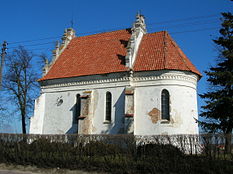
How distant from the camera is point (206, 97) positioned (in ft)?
60.1

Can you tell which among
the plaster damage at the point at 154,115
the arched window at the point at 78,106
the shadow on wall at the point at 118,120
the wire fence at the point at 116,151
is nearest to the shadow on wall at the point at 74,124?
the arched window at the point at 78,106

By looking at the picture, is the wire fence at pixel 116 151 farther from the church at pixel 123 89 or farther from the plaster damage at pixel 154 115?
the plaster damage at pixel 154 115

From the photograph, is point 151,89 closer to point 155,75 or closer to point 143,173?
point 155,75

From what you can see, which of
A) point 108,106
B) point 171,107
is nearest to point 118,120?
point 108,106

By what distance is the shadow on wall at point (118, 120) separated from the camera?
77.3 ft

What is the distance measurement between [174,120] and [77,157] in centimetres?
1059

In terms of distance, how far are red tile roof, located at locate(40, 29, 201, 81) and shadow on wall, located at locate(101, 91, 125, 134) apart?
9.79 feet

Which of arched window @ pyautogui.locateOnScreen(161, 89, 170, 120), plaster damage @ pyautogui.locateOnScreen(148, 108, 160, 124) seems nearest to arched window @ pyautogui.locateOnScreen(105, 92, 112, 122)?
plaster damage @ pyautogui.locateOnScreen(148, 108, 160, 124)

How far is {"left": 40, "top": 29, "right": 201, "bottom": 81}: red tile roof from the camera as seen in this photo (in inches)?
964

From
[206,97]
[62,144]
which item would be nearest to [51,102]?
[62,144]

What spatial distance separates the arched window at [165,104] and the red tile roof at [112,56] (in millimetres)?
2328

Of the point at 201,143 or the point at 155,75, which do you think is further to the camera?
the point at 155,75

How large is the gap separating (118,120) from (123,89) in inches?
114

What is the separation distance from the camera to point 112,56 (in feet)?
88.6
